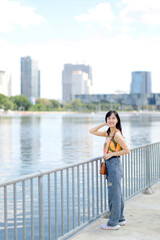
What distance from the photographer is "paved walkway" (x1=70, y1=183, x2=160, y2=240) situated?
539 centimetres

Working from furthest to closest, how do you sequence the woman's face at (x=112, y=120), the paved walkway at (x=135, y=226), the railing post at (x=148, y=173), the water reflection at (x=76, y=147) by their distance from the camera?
1. the water reflection at (x=76, y=147)
2. the railing post at (x=148, y=173)
3. the woman's face at (x=112, y=120)
4. the paved walkway at (x=135, y=226)

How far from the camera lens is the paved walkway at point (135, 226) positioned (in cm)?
539

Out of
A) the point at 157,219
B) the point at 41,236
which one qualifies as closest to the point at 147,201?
the point at 157,219

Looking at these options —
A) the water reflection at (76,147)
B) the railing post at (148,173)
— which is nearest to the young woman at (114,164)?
the railing post at (148,173)

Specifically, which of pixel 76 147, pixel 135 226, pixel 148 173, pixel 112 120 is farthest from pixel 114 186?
pixel 76 147

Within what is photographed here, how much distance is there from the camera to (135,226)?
5.88m

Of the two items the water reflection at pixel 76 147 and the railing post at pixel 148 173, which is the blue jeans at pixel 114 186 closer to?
the railing post at pixel 148 173

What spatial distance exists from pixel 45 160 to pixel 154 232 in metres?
13.0

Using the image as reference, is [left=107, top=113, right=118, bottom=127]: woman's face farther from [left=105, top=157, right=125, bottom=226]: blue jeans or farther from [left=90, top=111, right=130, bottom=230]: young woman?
[left=105, top=157, right=125, bottom=226]: blue jeans

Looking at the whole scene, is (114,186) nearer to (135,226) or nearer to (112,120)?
(135,226)

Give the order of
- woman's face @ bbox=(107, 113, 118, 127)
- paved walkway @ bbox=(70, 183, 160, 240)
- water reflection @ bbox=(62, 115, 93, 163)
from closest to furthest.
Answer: paved walkway @ bbox=(70, 183, 160, 240) → woman's face @ bbox=(107, 113, 118, 127) → water reflection @ bbox=(62, 115, 93, 163)

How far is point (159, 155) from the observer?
30.6ft

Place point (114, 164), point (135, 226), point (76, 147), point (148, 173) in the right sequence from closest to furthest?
point (114, 164), point (135, 226), point (148, 173), point (76, 147)

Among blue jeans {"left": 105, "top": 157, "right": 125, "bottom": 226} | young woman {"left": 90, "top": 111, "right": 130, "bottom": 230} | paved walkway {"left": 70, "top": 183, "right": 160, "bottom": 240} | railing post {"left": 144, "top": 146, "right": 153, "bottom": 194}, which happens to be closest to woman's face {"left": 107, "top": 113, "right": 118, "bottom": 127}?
young woman {"left": 90, "top": 111, "right": 130, "bottom": 230}
